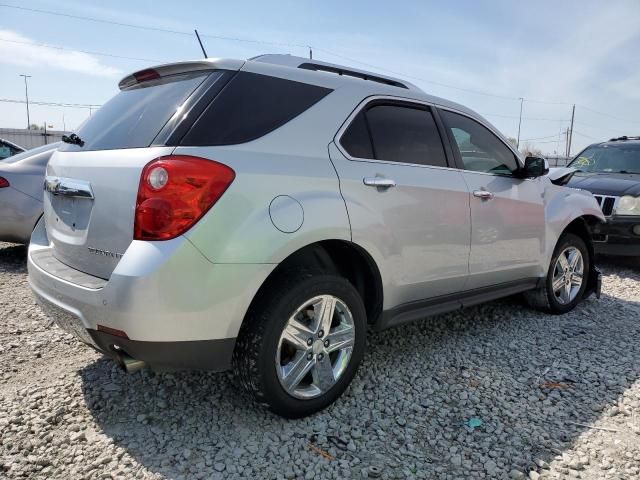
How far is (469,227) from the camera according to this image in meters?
3.42

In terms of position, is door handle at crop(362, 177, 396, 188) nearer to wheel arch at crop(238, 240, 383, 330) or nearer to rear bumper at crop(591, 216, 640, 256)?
wheel arch at crop(238, 240, 383, 330)

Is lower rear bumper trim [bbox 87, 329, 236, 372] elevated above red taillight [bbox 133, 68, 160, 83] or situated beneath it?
situated beneath

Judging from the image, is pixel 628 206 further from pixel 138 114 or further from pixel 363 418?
pixel 138 114

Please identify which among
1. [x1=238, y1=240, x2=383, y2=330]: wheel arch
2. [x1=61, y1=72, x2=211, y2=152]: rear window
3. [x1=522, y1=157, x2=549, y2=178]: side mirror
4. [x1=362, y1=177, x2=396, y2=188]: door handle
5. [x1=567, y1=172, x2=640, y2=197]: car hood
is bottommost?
[x1=238, y1=240, x2=383, y2=330]: wheel arch

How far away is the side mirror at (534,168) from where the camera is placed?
13.0 feet

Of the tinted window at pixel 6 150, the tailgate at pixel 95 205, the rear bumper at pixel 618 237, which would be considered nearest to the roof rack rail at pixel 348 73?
the tailgate at pixel 95 205

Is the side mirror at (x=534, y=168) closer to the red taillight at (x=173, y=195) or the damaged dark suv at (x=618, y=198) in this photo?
the damaged dark suv at (x=618, y=198)

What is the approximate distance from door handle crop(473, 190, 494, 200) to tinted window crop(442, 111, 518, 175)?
18cm

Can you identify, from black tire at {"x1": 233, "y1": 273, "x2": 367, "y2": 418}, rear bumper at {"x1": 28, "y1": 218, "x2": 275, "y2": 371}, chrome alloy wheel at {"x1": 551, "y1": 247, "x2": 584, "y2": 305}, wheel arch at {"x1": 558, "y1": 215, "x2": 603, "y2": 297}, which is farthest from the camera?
wheel arch at {"x1": 558, "y1": 215, "x2": 603, "y2": 297}

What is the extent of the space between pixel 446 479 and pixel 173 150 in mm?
1914

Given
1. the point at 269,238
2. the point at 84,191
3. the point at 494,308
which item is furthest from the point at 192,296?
the point at 494,308

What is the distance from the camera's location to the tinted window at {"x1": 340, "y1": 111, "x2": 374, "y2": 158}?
2799 mm

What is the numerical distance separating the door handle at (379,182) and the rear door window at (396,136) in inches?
5.8

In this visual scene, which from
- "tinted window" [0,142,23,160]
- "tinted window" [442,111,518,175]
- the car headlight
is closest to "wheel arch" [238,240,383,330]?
"tinted window" [442,111,518,175]
